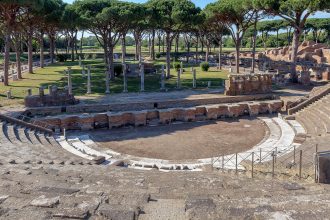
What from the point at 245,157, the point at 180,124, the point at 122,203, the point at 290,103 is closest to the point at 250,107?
the point at 290,103

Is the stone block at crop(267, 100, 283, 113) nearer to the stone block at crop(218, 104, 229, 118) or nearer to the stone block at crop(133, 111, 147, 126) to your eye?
the stone block at crop(218, 104, 229, 118)

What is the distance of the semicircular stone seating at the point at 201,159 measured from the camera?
56.0 feet

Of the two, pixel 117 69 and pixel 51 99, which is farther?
pixel 117 69

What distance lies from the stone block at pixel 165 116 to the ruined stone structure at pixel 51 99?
6894mm

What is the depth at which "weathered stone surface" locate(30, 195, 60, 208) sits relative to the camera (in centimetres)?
705

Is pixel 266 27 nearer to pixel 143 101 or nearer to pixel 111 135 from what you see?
pixel 143 101

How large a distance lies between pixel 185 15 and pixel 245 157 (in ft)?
83.9

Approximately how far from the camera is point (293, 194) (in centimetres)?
825

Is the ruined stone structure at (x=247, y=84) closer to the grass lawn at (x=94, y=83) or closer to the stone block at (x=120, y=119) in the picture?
the grass lawn at (x=94, y=83)

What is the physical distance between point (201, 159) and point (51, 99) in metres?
13.9

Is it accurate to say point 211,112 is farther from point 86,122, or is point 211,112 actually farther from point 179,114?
point 86,122

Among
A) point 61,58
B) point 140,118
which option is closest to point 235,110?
point 140,118

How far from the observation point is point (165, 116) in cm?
2592

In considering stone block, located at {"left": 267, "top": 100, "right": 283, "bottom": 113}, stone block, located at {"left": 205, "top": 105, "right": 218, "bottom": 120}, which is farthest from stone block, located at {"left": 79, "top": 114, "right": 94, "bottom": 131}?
stone block, located at {"left": 267, "top": 100, "right": 283, "bottom": 113}
